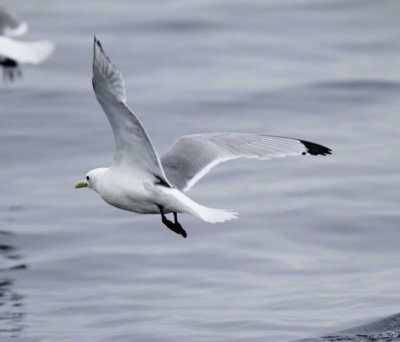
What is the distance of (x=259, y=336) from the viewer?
1130cm

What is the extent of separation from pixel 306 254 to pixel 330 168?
2.93m

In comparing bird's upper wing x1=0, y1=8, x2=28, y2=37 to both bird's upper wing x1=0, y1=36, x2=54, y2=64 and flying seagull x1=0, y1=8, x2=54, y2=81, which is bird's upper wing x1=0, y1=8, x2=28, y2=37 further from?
bird's upper wing x1=0, y1=36, x2=54, y2=64

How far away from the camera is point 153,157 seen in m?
9.01

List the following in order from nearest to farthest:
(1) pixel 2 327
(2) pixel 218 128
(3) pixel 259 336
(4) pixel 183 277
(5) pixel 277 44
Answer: (3) pixel 259 336 → (1) pixel 2 327 → (4) pixel 183 277 → (2) pixel 218 128 → (5) pixel 277 44

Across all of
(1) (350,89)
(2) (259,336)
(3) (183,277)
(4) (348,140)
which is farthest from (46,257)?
(1) (350,89)

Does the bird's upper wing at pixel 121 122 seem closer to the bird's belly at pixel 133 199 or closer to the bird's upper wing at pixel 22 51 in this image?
the bird's belly at pixel 133 199

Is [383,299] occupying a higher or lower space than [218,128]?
lower

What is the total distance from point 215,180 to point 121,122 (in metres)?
7.85

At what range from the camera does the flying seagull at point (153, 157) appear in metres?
8.51

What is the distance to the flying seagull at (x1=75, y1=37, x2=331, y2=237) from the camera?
27.9 feet

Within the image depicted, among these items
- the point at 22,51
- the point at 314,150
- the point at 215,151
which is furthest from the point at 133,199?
the point at 22,51

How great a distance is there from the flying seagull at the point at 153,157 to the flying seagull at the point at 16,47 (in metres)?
4.39

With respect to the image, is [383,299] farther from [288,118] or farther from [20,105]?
[20,105]

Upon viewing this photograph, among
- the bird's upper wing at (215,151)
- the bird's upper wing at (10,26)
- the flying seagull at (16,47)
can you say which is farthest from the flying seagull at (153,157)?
the bird's upper wing at (10,26)
